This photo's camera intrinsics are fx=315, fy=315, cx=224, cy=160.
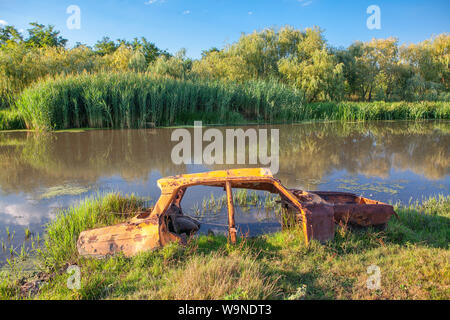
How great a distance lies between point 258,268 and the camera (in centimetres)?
368

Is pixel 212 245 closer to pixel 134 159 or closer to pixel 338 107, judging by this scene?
pixel 134 159

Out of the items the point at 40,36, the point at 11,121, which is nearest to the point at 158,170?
the point at 11,121

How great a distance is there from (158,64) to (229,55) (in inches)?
412

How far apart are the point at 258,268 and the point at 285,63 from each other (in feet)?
108

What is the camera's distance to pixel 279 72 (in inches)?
1439

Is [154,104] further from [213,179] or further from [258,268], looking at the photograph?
[258,268]

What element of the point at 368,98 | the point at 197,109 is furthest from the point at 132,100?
the point at 368,98

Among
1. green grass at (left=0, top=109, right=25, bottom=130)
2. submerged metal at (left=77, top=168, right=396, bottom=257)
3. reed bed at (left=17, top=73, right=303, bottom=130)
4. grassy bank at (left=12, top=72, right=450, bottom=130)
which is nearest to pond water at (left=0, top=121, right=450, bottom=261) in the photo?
submerged metal at (left=77, top=168, right=396, bottom=257)

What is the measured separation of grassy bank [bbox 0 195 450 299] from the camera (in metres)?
3.33

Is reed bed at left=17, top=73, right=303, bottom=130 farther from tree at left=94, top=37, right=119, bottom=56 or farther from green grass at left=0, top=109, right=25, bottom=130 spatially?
tree at left=94, top=37, right=119, bottom=56

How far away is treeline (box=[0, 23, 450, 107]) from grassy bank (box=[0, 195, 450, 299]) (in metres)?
20.9

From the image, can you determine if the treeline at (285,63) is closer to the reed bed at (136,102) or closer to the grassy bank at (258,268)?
the reed bed at (136,102)

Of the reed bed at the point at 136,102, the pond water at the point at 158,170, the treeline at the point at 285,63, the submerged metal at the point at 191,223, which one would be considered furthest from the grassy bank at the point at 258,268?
the treeline at the point at 285,63

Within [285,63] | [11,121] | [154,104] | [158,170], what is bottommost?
[158,170]
